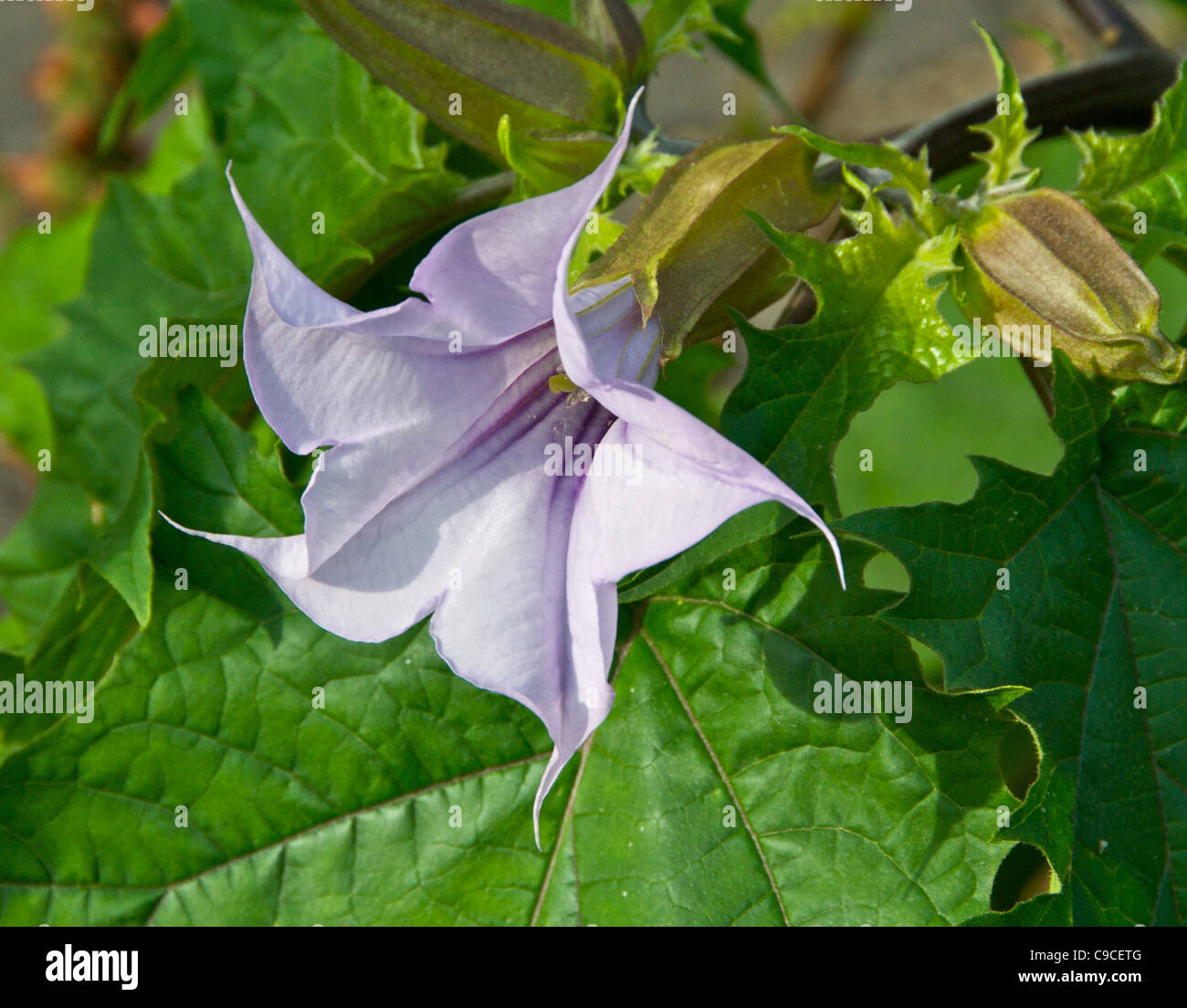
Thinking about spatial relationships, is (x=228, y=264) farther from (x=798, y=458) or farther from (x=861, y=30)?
(x=861, y=30)

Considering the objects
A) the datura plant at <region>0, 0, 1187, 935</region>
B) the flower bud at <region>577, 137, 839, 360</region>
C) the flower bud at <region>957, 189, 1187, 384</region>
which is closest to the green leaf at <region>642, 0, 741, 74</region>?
the datura plant at <region>0, 0, 1187, 935</region>

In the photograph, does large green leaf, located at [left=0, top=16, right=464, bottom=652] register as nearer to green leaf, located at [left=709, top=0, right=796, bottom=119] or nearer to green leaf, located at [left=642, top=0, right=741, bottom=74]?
green leaf, located at [left=642, top=0, right=741, bottom=74]

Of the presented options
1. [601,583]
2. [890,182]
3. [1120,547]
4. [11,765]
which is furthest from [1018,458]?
[11,765]

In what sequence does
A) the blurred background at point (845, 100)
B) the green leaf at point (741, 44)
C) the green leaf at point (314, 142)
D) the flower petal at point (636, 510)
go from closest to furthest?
the flower petal at point (636, 510), the green leaf at point (314, 142), the green leaf at point (741, 44), the blurred background at point (845, 100)

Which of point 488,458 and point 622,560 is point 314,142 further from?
point 622,560

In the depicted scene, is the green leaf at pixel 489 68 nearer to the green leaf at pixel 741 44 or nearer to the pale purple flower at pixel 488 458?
the pale purple flower at pixel 488 458

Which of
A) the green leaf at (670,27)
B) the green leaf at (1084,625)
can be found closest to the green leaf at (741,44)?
the green leaf at (670,27)
